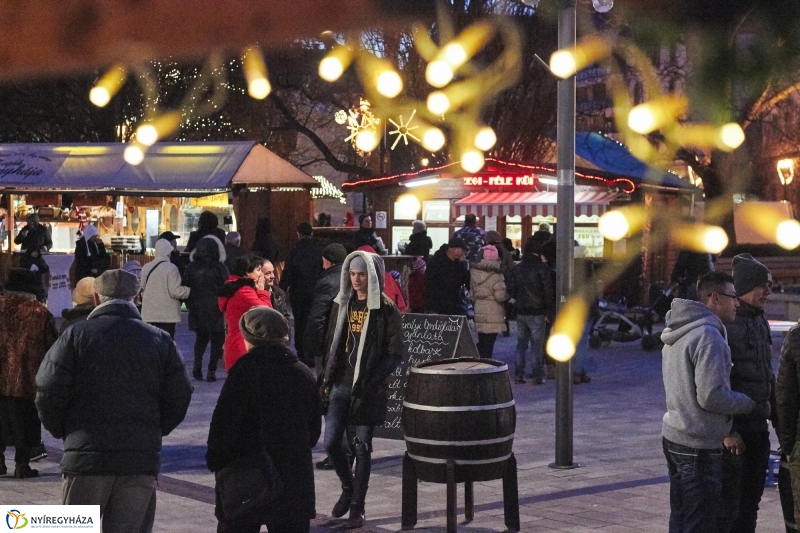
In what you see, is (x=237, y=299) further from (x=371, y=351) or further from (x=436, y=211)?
(x=436, y=211)

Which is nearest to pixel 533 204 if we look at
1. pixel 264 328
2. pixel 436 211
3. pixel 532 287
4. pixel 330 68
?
pixel 436 211

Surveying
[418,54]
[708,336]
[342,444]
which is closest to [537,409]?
[342,444]

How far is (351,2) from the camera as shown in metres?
1.80

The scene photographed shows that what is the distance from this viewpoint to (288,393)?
15.2 ft

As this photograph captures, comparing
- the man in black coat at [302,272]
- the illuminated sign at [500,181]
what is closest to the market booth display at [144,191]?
the illuminated sign at [500,181]

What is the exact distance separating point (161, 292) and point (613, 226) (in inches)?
422

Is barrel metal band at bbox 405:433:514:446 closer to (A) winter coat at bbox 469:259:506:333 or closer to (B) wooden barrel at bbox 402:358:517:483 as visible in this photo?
(B) wooden barrel at bbox 402:358:517:483

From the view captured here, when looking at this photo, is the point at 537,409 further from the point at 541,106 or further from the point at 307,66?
the point at 307,66

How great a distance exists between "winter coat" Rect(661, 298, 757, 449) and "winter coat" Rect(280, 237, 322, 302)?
887cm

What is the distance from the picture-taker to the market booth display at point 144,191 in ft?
69.1

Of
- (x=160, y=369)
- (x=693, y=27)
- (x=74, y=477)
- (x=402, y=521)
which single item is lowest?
(x=402, y=521)

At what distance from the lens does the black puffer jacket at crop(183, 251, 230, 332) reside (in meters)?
13.0

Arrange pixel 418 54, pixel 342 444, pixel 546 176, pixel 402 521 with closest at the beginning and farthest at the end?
pixel 402 521 < pixel 342 444 < pixel 546 176 < pixel 418 54

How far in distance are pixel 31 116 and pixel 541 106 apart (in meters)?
14.3
